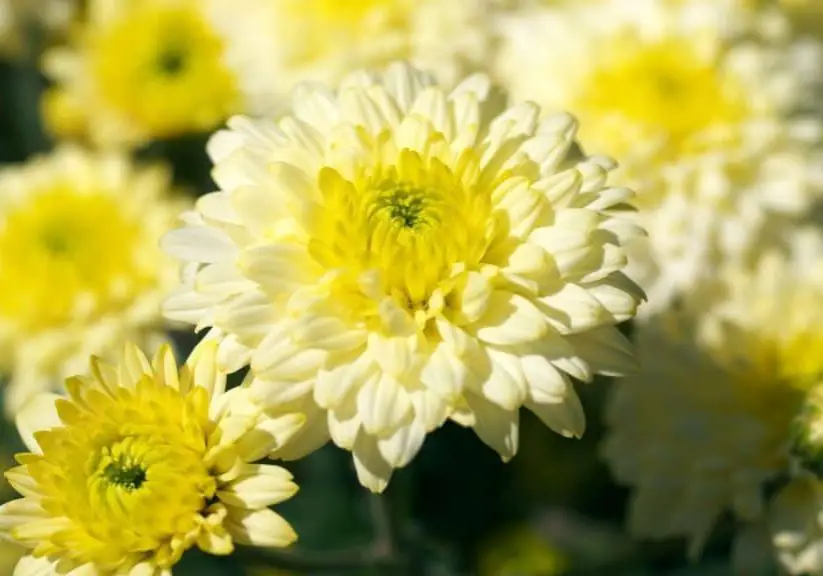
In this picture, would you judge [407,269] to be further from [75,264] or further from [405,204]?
[75,264]

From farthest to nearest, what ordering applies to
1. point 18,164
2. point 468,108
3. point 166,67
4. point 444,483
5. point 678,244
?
point 18,164 → point 166,67 → point 444,483 → point 678,244 → point 468,108

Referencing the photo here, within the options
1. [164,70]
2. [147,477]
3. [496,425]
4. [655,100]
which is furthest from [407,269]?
[164,70]

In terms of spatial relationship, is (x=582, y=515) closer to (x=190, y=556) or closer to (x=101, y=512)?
(x=190, y=556)

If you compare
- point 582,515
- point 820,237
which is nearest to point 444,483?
point 582,515

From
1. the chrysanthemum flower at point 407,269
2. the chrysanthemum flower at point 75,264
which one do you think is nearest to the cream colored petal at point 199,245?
the chrysanthemum flower at point 407,269

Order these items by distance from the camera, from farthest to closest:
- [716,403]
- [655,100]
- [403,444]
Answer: [655,100]
[716,403]
[403,444]

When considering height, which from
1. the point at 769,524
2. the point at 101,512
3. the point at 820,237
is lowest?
the point at 769,524

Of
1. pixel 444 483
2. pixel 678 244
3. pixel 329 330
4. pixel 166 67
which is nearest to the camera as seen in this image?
pixel 329 330
